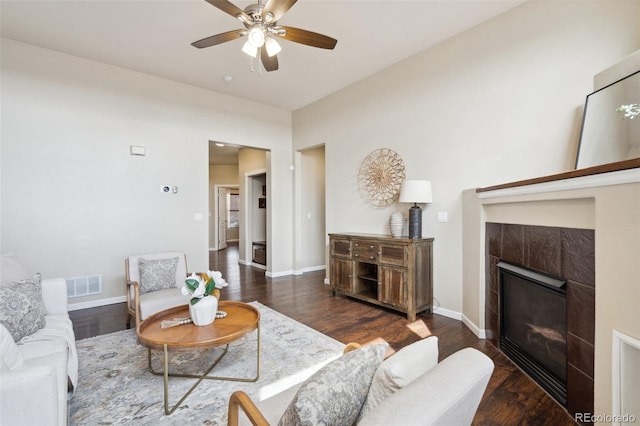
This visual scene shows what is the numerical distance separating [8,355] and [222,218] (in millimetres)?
9355

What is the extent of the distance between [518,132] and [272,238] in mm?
4185

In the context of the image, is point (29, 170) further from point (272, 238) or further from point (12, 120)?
point (272, 238)

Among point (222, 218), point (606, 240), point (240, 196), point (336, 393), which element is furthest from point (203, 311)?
point (222, 218)

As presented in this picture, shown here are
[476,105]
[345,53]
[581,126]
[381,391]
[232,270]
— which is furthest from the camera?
[232,270]

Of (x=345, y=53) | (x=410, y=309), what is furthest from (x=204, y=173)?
Answer: (x=410, y=309)

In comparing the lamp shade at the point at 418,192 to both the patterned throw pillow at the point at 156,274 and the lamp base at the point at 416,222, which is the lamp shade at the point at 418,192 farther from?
the patterned throw pillow at the point at 156,274

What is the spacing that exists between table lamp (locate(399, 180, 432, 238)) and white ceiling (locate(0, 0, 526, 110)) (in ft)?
5.55

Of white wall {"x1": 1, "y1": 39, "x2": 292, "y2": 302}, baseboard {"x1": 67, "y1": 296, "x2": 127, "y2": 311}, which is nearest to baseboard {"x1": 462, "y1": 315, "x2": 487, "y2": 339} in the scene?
white wall {"x1": 1, "y1": 39, "x2": 292, "y2": 302}

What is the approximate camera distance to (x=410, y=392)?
781mm

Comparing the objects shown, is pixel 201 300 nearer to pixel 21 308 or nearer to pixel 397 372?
pixel 21 308

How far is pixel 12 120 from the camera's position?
133 inches

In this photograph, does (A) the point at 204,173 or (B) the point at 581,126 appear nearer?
(B) the point at 581,126

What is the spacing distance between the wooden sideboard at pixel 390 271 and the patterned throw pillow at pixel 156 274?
217 cm

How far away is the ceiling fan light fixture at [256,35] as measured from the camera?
2.32 meters
